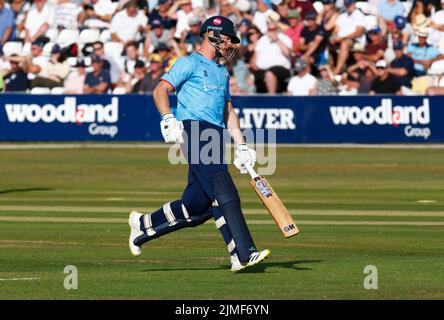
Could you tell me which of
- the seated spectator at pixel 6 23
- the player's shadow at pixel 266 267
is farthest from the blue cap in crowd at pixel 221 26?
the seated spectator at pixel 6 23

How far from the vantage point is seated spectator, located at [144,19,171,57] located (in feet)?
104

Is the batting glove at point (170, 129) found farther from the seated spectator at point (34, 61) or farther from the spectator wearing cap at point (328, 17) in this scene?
the seated spectator at point (34, 61)

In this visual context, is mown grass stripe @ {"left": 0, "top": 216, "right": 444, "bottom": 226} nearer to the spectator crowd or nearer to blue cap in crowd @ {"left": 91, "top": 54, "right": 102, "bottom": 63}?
the spectator crowd

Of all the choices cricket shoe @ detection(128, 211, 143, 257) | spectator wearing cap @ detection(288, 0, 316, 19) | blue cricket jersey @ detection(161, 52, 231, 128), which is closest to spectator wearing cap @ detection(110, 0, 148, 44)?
spectator wearing cap @ detection(288, 0, 316, 19)

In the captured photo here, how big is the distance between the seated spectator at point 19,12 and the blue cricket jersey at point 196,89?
23.0m

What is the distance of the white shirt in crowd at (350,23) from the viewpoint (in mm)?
30141

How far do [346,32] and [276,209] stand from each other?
19.8 m

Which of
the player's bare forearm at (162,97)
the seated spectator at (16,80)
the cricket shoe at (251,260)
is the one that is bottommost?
the cricket shoe at (251,260)

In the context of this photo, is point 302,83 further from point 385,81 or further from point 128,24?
point 128,24

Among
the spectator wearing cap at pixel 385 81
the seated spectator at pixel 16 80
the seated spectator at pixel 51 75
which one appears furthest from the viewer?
the seated spectator at pixel 51 75

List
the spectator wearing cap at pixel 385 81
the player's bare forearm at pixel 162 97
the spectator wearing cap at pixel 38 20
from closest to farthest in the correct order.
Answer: the player's bare forearm at pixel 162 97, the spectator wearing cap at pixel 385 81, the spectator wearing cap at pixel 38 20

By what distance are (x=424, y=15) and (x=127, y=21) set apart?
23.9ft
